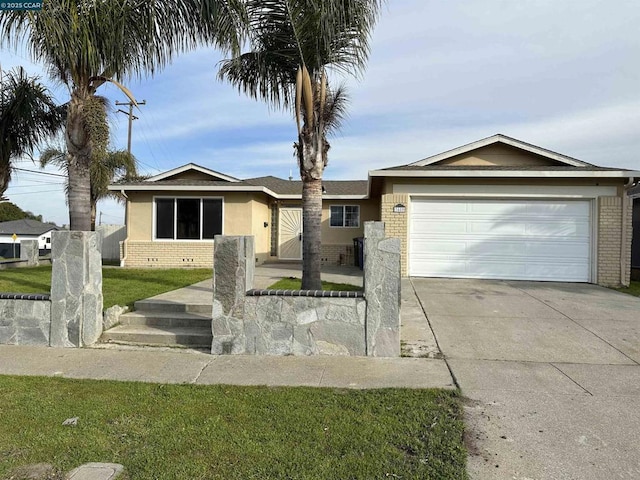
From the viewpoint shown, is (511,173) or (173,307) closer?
(173,307)

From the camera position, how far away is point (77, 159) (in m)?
7.16

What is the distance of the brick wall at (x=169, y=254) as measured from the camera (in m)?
14.5

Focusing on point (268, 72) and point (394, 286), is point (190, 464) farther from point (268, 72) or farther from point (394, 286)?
point (268, 72)

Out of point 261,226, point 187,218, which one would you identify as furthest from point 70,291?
point 261,226

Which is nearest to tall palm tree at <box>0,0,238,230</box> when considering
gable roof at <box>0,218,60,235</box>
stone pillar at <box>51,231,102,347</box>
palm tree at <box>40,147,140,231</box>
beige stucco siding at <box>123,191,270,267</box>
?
stone pillar at <box>51,231,102,347</box>

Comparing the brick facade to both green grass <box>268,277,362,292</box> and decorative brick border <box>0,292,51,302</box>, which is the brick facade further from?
decorative brick border <box>0,292,51,302</box>

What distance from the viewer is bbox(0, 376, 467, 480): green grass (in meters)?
2.78

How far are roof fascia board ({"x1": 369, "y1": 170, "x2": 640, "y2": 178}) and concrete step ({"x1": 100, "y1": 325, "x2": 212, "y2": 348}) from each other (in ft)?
23.8

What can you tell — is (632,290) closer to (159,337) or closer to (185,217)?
(159,337)

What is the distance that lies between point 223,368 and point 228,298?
91 cm

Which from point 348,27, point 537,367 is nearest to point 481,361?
point 537,367

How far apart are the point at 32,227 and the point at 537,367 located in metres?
56.0

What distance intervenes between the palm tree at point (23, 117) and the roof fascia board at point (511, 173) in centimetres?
870

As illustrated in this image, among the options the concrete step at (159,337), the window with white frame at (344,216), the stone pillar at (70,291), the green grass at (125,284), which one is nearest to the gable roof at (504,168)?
the window with white frame at (344,216)
